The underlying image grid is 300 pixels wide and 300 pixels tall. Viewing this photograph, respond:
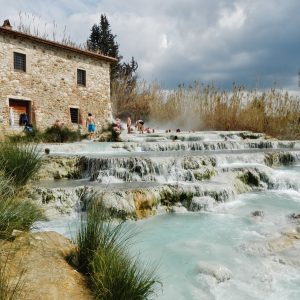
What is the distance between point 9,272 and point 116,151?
943 centimetres

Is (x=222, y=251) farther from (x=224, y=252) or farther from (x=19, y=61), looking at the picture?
(x=19, y=61)

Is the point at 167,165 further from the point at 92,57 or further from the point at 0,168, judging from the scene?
the point at 92,57

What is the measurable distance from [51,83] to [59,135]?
3.27 meters

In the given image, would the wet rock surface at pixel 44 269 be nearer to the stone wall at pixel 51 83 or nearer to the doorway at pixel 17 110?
the stone wall at pixel 51 83

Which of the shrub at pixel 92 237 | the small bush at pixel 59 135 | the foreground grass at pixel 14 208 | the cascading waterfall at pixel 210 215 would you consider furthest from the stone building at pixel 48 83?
the shrub at pixel 92 237

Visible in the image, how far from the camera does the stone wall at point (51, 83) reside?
50.8 ft

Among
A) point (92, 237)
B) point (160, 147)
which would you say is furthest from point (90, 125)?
point (92, 237)

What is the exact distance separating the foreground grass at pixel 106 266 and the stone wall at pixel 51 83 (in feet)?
43.2

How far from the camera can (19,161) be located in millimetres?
5711

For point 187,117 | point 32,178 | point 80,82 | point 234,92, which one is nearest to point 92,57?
point 80,82

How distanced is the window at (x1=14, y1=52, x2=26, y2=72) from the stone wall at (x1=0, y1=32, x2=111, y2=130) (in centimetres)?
16

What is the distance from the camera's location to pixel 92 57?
1944cm

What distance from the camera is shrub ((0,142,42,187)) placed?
5.57 metres

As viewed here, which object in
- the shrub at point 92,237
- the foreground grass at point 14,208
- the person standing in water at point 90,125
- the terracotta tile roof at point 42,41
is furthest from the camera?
the person standing in water at point 90,125
